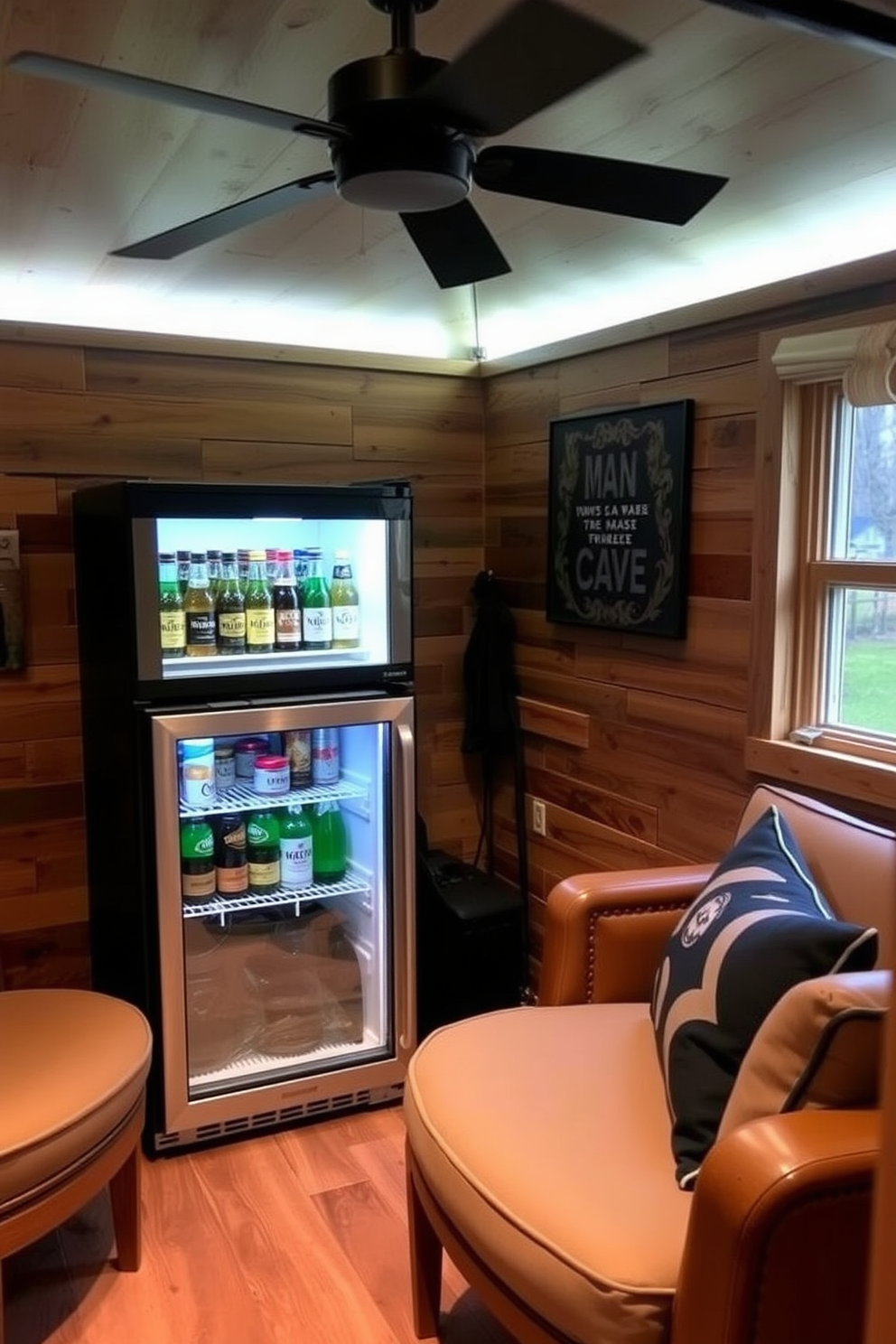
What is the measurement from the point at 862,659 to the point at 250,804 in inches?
55.0

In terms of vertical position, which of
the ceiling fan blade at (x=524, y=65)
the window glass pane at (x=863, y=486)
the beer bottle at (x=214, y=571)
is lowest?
the beer bottle at (x=214, y=571)

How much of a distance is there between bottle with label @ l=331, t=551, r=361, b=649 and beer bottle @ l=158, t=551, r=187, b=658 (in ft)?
1.25

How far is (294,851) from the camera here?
2.69 meters

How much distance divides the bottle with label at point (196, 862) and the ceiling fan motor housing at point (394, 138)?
5.06ft

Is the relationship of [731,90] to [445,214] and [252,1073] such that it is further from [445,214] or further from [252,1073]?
[252,1073]

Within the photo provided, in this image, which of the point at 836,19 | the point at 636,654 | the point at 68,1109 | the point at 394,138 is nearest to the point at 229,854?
the point at 68,1109

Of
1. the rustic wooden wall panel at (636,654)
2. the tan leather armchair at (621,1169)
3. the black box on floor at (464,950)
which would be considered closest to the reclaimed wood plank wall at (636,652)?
the rustic wooden wall panel at (636,654)

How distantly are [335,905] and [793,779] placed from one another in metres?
1.23

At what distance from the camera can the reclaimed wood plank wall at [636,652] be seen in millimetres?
2404

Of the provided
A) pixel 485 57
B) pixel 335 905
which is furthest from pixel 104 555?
pixel 485 57

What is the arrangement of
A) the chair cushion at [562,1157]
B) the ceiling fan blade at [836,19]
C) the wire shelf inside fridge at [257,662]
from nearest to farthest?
the ceiling fan blade at [836,19], the chair cushion at [562,1157], the wire shelf inside fridge at [257,662]

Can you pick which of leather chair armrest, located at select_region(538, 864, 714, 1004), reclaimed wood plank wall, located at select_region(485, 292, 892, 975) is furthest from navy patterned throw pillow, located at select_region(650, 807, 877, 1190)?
reclaimed wood plank wall, located at select_region(485, 292, 892, 975)

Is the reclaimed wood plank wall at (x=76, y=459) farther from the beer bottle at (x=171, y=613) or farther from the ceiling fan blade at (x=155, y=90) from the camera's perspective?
the ceiling fan blade at (x=155, y=90)

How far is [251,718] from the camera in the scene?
242 centimetres
